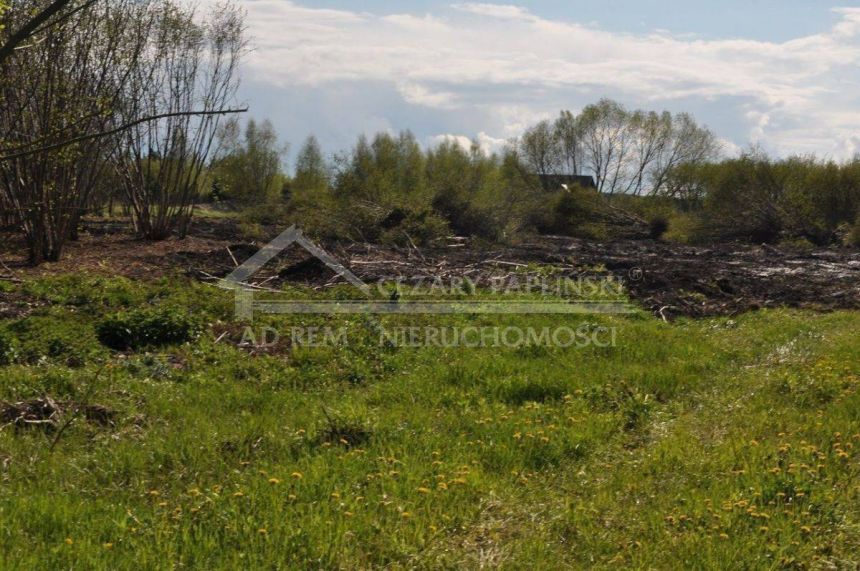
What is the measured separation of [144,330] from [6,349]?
4.51 feet

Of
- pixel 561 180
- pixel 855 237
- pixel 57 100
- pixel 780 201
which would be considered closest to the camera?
pixel 57 100

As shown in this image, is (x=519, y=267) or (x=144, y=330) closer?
(x=144, y=330)

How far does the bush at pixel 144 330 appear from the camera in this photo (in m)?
8.64

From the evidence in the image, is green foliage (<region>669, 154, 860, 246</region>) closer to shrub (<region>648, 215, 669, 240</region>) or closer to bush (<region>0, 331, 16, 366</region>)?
shrub (<region>648, 215, 669, 240</region>)

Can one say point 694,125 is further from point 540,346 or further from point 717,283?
point 540,346

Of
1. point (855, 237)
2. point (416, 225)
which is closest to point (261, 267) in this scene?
point (416, 225)

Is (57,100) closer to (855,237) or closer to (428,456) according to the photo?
(428,456)

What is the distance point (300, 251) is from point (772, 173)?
2074 centimetres

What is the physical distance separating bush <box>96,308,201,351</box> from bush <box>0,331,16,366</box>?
0.90 meters

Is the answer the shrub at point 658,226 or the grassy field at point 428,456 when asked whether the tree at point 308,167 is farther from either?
the grassy field at point 428,456

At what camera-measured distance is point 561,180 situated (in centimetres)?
4184

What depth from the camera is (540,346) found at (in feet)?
29.9

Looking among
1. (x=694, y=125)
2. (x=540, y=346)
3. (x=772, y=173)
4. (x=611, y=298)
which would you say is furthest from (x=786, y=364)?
(x=694, y=125)

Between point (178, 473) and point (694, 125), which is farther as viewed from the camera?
point (694, 125)
